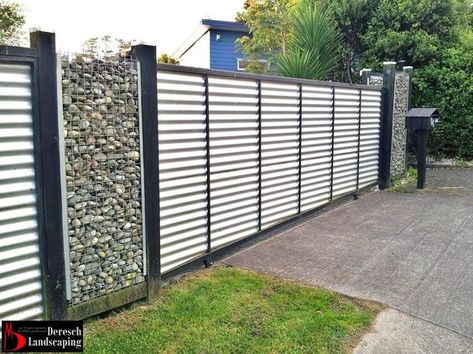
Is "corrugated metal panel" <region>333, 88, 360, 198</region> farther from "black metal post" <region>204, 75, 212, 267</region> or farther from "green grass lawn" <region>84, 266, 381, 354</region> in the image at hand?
"green grass lawn" <region>84, 266, 381, 354</region>

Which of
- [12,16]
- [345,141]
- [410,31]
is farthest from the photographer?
[12,16]

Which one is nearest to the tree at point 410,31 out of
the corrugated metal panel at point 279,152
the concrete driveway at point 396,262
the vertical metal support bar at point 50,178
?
the concrete driveway at point 396,262

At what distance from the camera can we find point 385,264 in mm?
4371

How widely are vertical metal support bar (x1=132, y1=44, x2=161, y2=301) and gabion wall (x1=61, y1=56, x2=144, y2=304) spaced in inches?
2.3

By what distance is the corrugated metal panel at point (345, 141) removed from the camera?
6910mm

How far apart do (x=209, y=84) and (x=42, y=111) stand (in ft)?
6.02

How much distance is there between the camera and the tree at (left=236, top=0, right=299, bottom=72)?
1181 centimetres

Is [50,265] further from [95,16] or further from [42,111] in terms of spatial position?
[95,16]

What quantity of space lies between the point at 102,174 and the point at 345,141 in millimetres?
4867

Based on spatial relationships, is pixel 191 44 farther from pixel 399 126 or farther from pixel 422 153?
pixel 422 153

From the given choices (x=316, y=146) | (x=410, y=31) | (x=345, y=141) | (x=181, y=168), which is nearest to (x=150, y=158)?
(x=181, y=168)

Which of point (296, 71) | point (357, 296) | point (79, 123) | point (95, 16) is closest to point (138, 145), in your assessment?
point (79, 123)

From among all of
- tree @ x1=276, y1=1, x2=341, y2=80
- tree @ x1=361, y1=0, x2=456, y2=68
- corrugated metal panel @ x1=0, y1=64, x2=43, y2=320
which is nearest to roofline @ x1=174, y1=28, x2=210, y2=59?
tree @ x1=276, y1=1, x2=341, y2=80

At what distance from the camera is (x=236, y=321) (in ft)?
10.4
